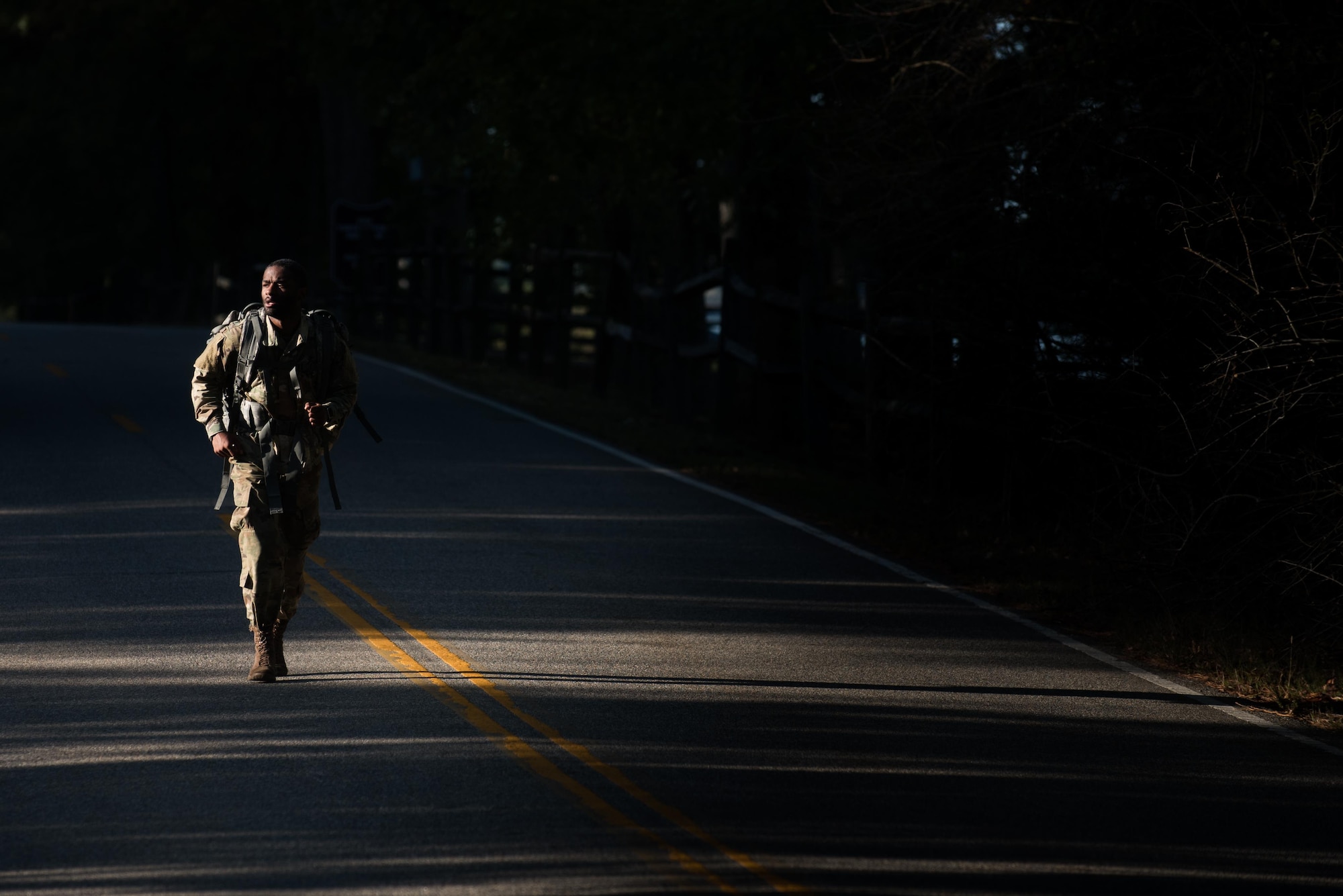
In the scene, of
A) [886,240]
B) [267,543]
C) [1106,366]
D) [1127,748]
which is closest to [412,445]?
[886,240]

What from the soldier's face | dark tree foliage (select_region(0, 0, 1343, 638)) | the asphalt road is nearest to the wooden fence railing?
dark tree foliage (select_region(0, 0, 1343, 638))

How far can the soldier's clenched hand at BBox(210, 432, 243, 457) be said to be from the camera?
340 inches

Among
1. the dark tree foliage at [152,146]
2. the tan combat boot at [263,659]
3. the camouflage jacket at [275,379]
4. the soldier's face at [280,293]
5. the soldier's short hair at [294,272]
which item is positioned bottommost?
the tan combat boot at [263,659]

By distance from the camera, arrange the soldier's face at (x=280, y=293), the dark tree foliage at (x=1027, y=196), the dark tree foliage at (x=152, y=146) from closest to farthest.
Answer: the soldier's face at (x=280, y=293), the dark tree foliage at (x=1027, y=196), the dark tree foliage at (x=152, y=146)

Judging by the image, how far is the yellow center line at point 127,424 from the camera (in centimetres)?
1816

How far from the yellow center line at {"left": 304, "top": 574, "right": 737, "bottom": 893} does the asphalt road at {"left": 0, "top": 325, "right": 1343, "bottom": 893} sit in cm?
2

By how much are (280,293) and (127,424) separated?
10.5 m

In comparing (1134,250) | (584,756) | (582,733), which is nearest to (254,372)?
(582,733)

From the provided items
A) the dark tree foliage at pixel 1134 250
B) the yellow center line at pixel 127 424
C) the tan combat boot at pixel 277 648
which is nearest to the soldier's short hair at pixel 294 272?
the tan combat boot at pixel 277 648

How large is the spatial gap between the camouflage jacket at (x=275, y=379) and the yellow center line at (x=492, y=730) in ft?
3.65

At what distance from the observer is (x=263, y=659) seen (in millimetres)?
8688

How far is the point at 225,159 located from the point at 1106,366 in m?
44.5

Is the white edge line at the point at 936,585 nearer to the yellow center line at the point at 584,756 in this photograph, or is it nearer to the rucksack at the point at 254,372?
the yellow center line at the point at 584,756

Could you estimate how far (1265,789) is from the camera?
7543 mm
